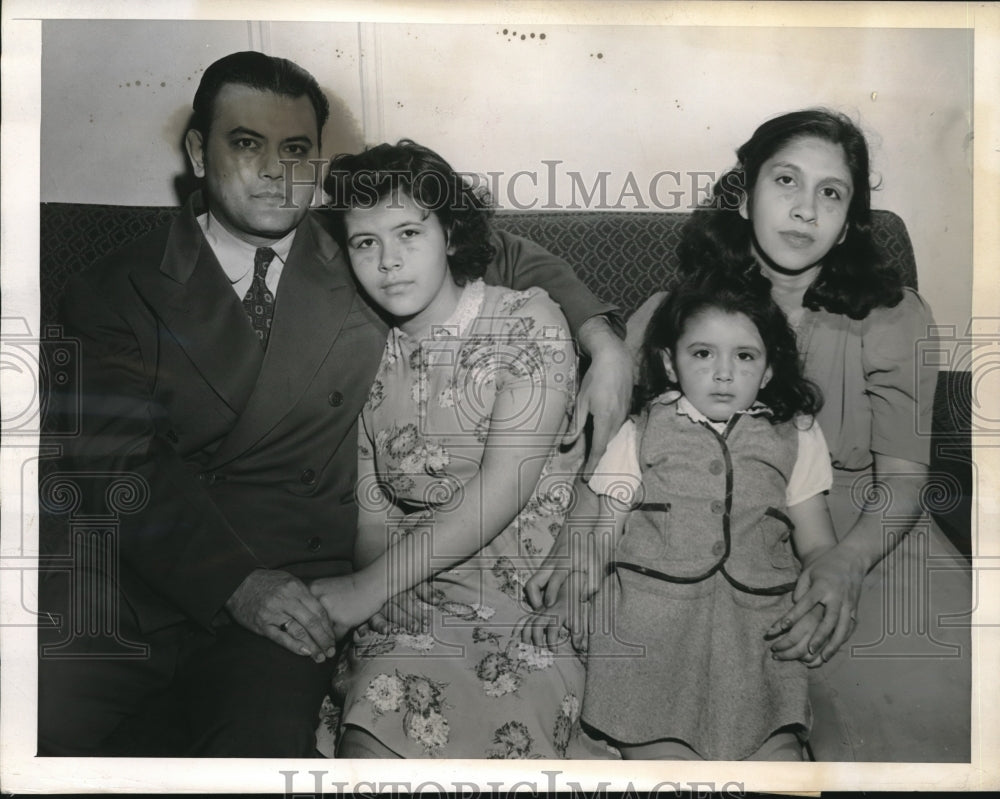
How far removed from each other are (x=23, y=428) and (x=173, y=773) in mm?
735

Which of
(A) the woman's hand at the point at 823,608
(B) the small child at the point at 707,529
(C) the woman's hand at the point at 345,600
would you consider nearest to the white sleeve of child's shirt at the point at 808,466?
(B) the small child at the point at 707,529

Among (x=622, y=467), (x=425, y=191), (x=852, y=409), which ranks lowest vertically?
(x=622, y=467)

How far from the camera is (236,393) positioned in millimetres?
1646

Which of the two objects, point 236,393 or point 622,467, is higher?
point 236,393

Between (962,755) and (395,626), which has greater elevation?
(395,626)

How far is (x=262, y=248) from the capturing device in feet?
5.48

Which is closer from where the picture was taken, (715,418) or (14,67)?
(715,418)

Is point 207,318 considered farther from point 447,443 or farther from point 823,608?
point 823,608

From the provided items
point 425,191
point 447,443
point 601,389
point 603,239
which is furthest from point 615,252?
point 447,443

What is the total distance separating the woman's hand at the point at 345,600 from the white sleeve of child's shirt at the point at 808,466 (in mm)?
809

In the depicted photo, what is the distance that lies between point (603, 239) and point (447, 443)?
0.49 metres

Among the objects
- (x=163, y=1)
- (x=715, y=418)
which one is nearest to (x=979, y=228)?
(x=715, y=418)

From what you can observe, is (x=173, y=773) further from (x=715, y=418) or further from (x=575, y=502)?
(x=715, y=418)

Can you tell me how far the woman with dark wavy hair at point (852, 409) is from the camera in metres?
1.65
